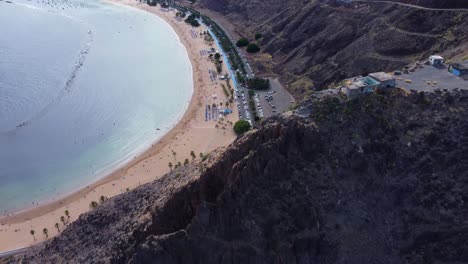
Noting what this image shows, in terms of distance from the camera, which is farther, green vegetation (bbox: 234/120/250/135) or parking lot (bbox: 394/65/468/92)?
green vegetation (bbox: 234/120/250/135)

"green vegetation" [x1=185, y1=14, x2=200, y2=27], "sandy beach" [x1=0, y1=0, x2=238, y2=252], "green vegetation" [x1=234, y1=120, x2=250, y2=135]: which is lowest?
"sandy beach" [x1=0, y1=0, x2=238, y2=252]

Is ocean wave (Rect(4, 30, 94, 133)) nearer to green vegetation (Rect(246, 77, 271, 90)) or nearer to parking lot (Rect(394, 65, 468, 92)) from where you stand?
green vegetation (Rect(246, 77, 271, 90))

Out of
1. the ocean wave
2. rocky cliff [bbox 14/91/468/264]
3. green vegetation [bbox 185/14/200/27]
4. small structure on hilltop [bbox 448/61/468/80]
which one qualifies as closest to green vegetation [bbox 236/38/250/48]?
green vegetation [bbox 185/14/200/27]

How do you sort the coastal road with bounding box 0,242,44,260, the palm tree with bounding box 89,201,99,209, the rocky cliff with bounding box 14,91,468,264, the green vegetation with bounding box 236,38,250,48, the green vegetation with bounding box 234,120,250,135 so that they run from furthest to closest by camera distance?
1. the green vegetation with bounding box 236,38,250,48
2. the green vegetation with bounding box 234,120,250,135
3. the palm tree with bounding box 89,201,99,209
4. the coastal road with bounding box 0,242,44,260
5. the rocky cliff with bounding box 14,91,468,264

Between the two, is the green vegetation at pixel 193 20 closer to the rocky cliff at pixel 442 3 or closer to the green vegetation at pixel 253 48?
the green vegetation at pixel 253 48

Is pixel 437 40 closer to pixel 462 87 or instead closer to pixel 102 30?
pixel 462 87

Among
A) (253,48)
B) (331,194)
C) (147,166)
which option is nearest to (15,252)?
(147,166)
